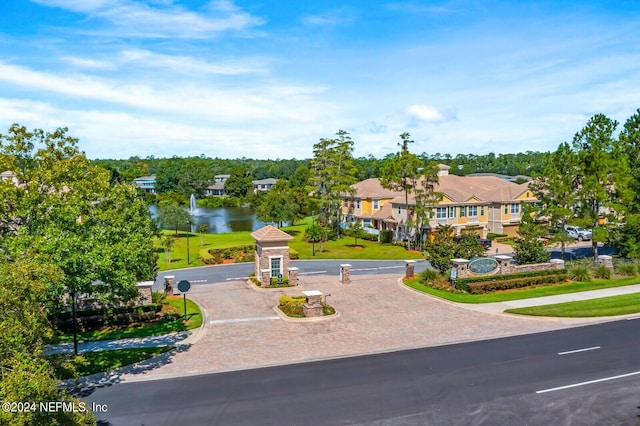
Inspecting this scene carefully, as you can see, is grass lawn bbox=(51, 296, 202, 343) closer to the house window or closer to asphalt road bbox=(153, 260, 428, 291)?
the house window

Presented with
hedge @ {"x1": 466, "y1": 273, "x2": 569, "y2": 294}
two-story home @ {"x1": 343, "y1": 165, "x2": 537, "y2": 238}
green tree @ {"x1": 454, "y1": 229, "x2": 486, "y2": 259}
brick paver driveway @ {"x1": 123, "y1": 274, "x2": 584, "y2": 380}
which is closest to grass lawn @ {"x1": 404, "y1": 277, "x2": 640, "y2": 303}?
hedge @ {"x1": 466, "y1": 273, "x2": 569, "y2": 294}

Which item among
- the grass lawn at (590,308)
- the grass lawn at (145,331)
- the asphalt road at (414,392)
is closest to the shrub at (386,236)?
the grass lawn at (590,308)

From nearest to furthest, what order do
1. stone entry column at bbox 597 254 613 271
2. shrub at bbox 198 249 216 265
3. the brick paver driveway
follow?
the brick paver driveway < stone entry column at bbox 597 254 613 271 < shrub at bbox 198 249 216 265

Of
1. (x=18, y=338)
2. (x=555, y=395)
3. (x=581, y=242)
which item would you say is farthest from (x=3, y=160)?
(x=581, y=242)

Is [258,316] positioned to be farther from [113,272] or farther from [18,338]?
[18,338]

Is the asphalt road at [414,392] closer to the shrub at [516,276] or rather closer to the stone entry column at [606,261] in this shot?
the shrub at [516,276]

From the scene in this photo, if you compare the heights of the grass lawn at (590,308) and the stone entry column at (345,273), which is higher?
the stone entry column at (345,273)
